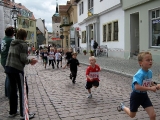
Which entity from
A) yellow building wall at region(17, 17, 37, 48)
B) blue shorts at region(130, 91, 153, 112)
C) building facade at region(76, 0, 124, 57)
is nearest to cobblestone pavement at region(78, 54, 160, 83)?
blue shorts at region(130, 91, 153, 112)

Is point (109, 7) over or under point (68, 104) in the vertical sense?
over

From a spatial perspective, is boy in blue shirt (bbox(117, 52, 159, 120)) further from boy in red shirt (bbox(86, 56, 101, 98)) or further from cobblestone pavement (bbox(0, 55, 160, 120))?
boy in red shirt (bbox(86, 56, 101, 98))

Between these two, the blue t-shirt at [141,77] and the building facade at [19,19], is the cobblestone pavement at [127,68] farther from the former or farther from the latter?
the building facade at [19,19]

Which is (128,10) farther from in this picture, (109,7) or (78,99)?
Result: (78,99)

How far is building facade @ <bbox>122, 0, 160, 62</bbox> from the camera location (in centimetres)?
1470

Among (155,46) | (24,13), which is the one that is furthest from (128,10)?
(24,13)

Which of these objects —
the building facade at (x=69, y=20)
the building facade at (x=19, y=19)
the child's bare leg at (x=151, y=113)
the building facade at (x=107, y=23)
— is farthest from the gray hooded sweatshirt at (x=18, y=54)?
the building facade at (x=19, y=19)

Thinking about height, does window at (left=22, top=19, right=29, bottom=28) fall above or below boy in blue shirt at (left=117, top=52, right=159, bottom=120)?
above

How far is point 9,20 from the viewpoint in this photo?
48.8 metres

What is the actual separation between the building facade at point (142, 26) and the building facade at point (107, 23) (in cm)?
131

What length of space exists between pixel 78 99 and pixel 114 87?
2040mm

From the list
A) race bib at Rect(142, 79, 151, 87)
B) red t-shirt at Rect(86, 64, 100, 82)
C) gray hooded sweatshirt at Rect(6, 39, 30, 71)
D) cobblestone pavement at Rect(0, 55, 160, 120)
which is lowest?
cobblestone pavement at Rect(0, 55, 160, 120)

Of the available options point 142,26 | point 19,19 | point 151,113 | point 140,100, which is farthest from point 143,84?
point 19,19

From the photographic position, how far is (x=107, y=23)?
23750 mm
